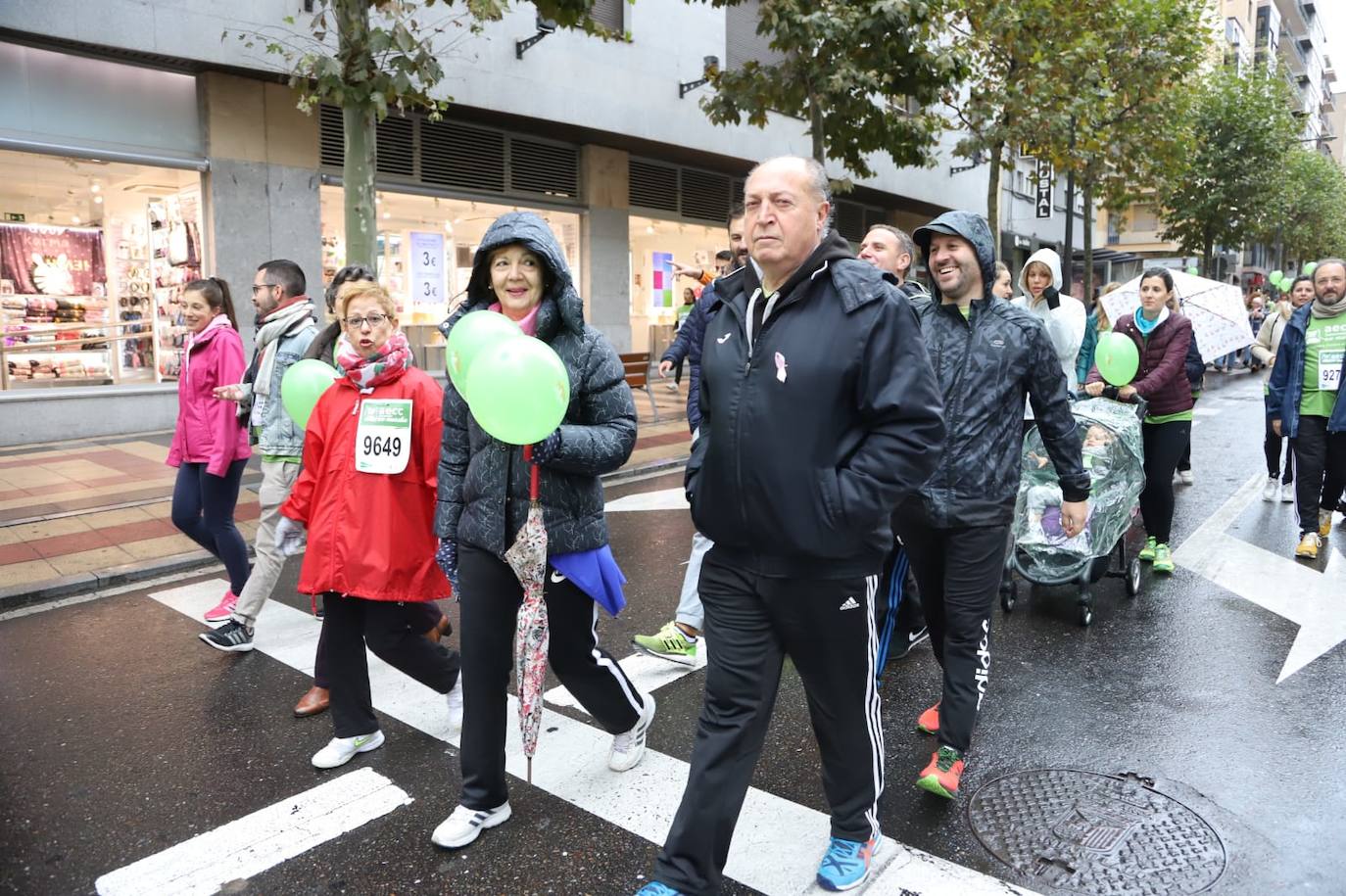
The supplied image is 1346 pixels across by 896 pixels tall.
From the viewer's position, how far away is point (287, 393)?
14.2 ft

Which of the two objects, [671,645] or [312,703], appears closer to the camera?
[312,703]

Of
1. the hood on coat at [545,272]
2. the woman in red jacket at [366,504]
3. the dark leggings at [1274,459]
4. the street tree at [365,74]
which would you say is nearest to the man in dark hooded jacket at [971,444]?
the hood on coat at [545,272]

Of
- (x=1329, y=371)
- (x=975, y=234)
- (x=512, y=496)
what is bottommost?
(x=512, y=496)

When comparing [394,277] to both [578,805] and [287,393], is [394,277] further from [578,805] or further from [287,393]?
[578,805]

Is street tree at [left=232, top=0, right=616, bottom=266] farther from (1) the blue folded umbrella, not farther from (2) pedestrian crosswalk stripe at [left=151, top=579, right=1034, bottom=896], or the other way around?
(1) the blue folded umbrella

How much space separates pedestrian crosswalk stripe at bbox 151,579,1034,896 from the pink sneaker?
0.98m

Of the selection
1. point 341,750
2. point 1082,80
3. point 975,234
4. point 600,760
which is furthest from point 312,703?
point 1082,80

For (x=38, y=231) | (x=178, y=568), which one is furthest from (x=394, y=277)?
(x=178, y=568)

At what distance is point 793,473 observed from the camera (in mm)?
2500

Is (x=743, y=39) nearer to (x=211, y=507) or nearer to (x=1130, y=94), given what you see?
(x=1130, y=94)

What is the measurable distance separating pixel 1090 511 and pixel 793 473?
12.3 ft

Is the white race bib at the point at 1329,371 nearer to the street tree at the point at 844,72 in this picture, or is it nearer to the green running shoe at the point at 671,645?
the green running shoe at the point at 671,645

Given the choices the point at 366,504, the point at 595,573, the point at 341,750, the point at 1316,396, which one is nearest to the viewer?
the point at 595,573

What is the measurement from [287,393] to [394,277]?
36.4 ft
